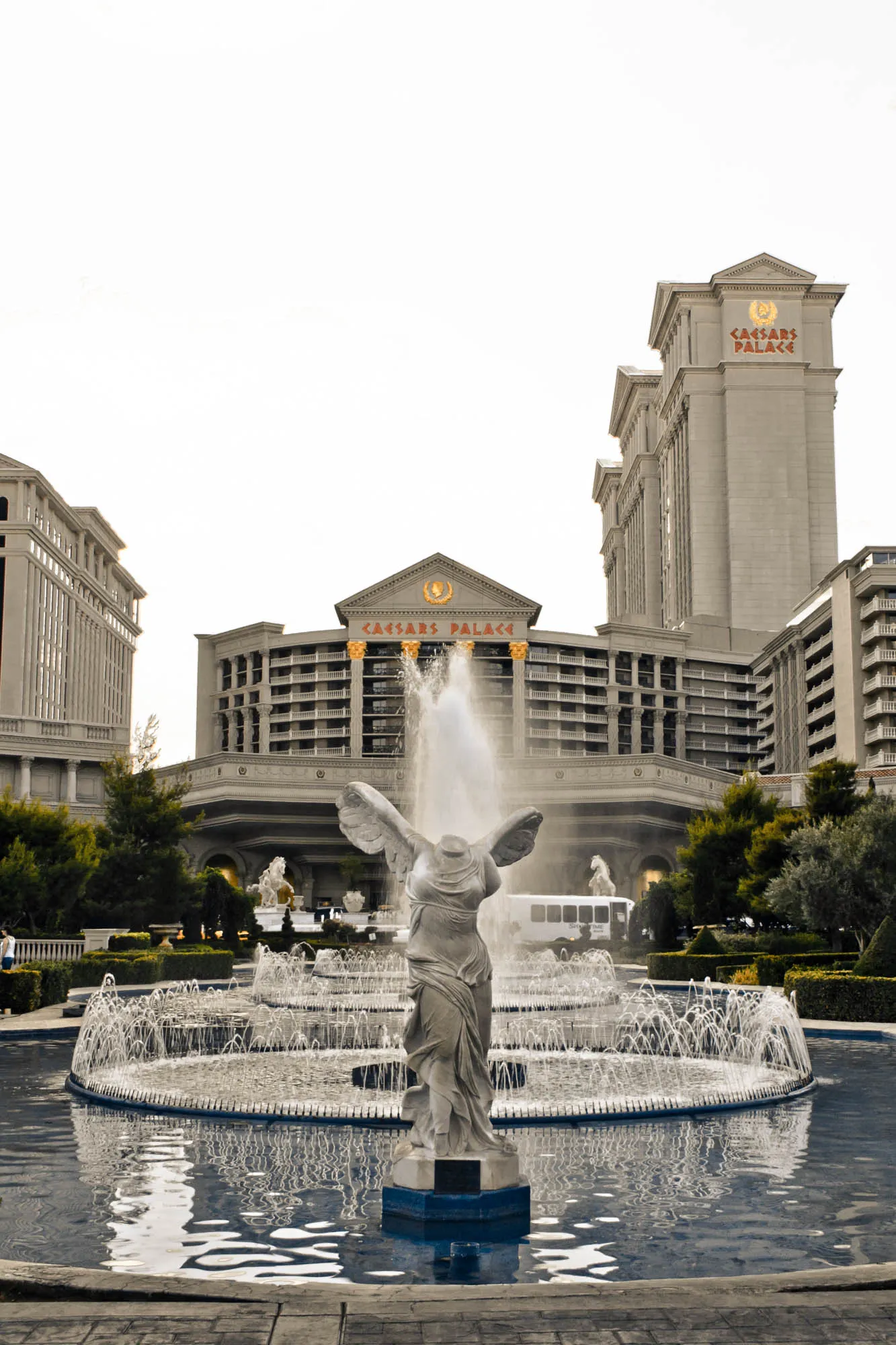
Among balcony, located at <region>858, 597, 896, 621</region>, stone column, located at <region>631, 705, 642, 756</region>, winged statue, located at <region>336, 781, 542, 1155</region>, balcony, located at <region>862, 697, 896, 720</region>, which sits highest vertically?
balcony, located at <region>858, 597, 896, 621</region>

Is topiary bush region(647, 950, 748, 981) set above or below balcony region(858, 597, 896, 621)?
below

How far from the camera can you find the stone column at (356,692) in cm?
10719

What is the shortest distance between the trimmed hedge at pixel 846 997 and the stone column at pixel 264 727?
8895 centimetres

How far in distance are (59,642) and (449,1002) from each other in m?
124

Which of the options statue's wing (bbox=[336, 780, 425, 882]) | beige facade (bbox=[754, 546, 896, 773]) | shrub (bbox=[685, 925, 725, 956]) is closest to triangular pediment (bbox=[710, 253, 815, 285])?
beige facade (bbox=[754, 546, 896, 773])

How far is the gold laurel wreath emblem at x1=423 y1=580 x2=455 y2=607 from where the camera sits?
349ft

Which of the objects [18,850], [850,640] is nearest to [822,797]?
[18,850]

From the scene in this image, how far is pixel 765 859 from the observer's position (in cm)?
4419

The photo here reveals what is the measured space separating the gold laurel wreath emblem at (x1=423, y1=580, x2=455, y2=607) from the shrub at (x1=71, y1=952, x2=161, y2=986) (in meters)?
74.0

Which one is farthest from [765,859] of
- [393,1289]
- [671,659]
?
[671,659]

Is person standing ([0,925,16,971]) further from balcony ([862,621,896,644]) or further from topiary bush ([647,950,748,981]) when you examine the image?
balcony ([862,621,896,644])

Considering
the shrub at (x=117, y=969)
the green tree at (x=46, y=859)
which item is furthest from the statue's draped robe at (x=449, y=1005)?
the green tree at (x=46, y=859)

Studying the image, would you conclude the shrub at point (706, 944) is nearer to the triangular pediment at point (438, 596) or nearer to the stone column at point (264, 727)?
the triangular pediment at point (438, 596)

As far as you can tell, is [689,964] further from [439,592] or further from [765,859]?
[439,592]
